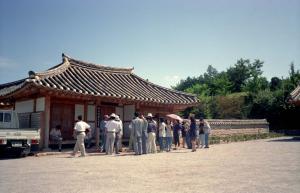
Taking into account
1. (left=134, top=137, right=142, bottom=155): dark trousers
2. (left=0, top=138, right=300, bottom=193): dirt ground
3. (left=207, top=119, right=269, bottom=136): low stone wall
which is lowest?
(left=0, top=138, right=300, bottom=193): dirt ground

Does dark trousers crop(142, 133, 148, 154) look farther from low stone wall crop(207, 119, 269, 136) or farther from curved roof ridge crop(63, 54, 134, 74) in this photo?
low stone wall crop(207, 119, 269, 136)

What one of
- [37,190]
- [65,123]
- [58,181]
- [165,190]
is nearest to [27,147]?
[65,123]

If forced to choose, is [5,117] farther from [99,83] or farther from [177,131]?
[177,131]

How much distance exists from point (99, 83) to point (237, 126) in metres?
15.4

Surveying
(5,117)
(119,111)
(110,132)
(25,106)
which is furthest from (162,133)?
(25,106)

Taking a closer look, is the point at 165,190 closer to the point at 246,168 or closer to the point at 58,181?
the point at 58,181

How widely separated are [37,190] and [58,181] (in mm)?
1002

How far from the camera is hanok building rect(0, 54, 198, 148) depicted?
15281mm

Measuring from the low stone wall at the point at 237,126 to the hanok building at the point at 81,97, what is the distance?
5.30m

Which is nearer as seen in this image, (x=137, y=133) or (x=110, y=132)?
(x=110, y=132)

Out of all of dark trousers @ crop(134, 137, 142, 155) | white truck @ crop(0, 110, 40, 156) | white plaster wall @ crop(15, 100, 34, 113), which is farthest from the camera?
white plaster wall @ crop(15, 100, 34, 113)

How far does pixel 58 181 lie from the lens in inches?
296

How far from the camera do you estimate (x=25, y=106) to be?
17.7 meters

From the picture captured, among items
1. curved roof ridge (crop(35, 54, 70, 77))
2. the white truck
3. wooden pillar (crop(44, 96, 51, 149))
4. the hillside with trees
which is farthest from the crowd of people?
the hillside with trees
